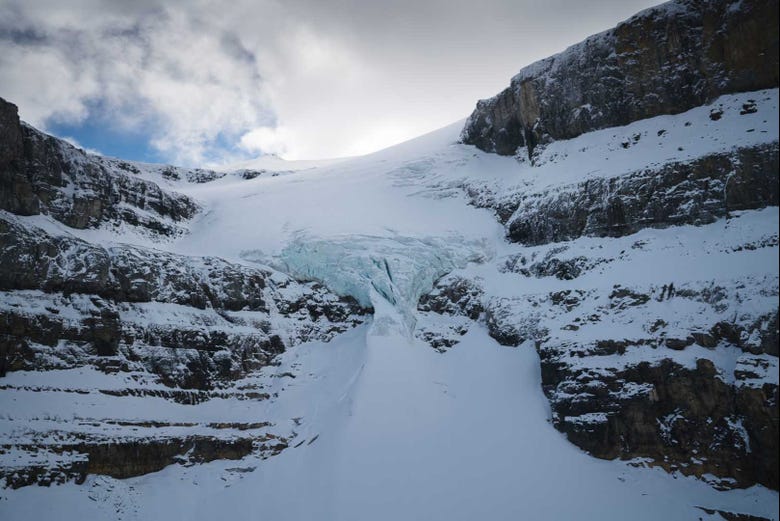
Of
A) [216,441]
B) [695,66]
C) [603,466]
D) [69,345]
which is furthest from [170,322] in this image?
[695,66]

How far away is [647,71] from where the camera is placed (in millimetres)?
45875

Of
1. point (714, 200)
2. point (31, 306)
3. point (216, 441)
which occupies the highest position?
point (31, 306)

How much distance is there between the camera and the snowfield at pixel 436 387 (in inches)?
1211

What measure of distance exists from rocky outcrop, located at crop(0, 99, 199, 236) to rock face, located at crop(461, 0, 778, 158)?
120ft

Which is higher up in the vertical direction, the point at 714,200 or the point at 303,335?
the point at 714,200

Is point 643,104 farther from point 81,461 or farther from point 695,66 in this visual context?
point 81,461

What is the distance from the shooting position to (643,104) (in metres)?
46.0

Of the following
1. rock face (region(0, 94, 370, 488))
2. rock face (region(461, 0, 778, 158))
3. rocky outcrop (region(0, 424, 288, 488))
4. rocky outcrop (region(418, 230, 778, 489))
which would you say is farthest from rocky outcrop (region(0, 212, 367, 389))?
rock face (region(461, 0, 778, 158))

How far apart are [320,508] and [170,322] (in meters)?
17.8

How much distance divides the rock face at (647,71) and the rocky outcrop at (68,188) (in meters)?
36.5

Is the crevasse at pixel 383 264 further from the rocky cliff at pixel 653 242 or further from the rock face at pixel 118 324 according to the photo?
the rocky cliff at pixel 653 242

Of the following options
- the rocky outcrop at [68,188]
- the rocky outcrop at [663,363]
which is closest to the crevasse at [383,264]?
the rocky outcrop at [663,363]

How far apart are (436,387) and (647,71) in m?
31.1

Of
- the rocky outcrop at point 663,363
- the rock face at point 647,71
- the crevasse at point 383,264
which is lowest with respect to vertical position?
the rocky outcrop at point 663,363
